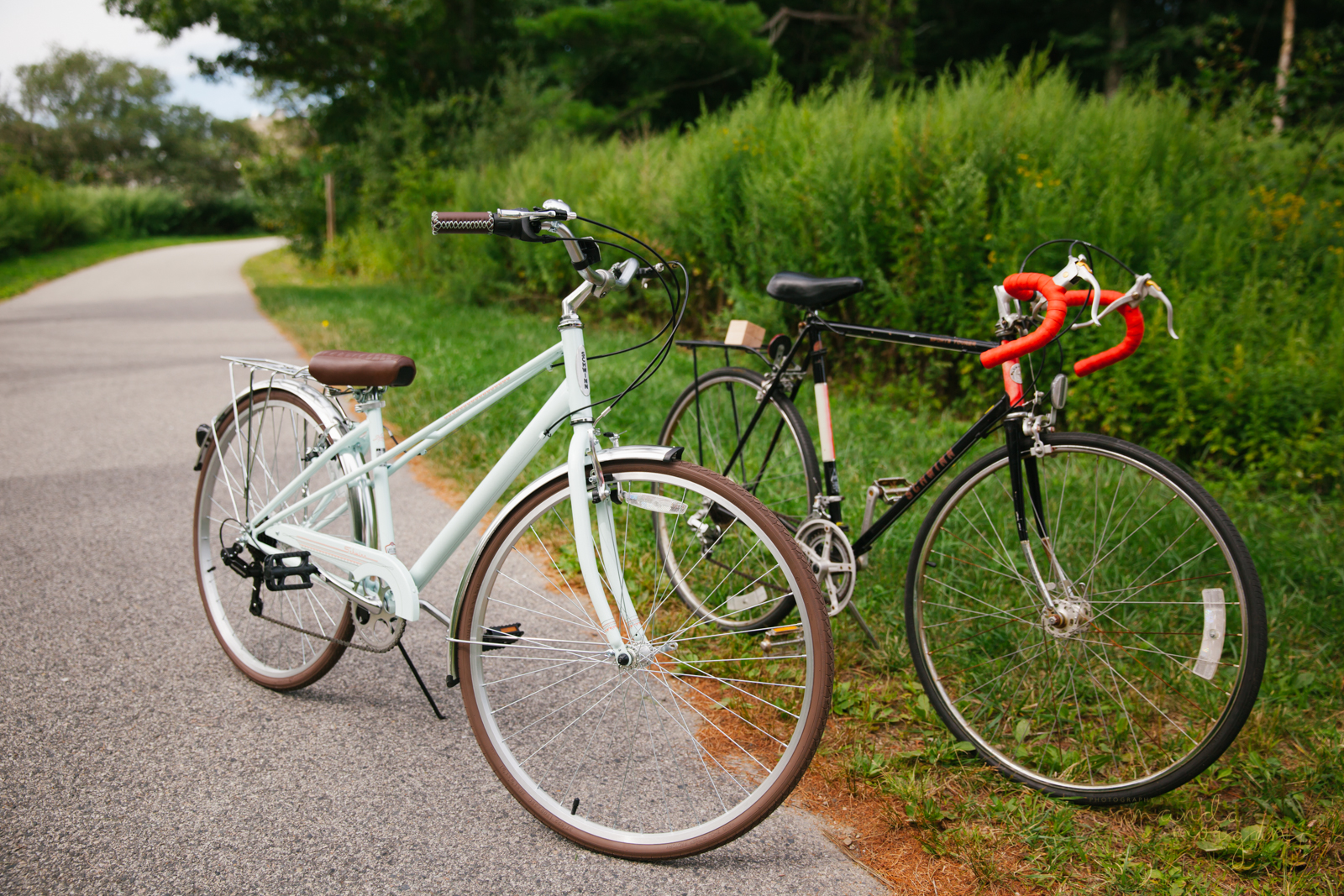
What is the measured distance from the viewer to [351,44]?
21875mm

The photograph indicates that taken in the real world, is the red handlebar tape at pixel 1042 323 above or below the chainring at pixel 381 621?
above

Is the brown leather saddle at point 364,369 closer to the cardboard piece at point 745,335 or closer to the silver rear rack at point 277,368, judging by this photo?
the silver rear rack at point 277,368

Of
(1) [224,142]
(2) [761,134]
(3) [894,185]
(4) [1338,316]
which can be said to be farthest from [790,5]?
(1) [224,142]

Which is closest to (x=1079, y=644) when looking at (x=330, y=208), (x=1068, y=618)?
(x=1068, y=618)

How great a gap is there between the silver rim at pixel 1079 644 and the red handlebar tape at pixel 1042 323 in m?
0.34

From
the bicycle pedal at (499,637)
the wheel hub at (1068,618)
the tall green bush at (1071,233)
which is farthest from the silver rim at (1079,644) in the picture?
the tall green bush at (1071,233)

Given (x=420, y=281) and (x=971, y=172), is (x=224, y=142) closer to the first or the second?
(x=420, y=281)

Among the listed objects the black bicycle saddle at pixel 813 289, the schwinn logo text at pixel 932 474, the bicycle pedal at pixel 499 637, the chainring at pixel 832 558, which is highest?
the black bicycle saddle at pixel 813 289

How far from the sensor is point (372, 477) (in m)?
2.52

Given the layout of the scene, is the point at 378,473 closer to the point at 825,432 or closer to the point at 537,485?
the point at 537,485

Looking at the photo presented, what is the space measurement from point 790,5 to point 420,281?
41.6 feet

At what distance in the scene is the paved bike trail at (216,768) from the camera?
6.66ft

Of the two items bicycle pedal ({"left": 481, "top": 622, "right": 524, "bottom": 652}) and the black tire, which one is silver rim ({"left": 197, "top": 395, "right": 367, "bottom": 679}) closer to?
bicycle pedal ({"left": 481, "top": 622, "right": 524, "bottom": 652})

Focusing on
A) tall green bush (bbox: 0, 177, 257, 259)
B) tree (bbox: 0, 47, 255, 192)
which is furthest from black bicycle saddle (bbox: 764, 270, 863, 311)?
tree (bbox: 0, 47, 255, 192)
